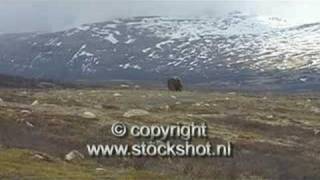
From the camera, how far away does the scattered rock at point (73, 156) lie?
157ft

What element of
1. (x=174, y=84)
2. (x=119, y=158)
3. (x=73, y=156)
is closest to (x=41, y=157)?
(x=73, y=156)

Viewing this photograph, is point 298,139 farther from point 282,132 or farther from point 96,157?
point 96,157

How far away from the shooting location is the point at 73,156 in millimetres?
48562

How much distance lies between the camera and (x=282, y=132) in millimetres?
79125

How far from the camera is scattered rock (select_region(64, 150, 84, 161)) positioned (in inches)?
1879

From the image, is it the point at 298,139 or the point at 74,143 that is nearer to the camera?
the point at 74,143

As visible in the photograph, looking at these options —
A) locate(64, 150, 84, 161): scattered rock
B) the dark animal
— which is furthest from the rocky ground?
the dark animal

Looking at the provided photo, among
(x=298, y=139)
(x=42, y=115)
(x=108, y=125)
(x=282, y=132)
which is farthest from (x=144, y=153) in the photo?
(x=282, y=132)

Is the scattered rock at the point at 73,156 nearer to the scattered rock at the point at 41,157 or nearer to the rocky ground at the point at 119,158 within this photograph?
the rocky ground at the point at 119,158

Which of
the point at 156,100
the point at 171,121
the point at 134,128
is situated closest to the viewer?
the point at 134,128

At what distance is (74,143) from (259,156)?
15.5 meters

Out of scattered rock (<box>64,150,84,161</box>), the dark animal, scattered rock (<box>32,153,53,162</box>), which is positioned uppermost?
scattered rock (<box>32,153,53,162</box>)

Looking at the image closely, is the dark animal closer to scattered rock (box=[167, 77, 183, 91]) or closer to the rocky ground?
scattered rock (box=[167, 77, 183, 91])

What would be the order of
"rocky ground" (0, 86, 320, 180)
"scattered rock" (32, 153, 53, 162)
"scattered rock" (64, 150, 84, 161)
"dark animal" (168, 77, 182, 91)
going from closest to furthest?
"rocky ground" (0, 86, 320, 180) → "scattered rock" (32, 153, 53, 162) → "scattered rock" (64, 150, 84, 161) → "dark animal" (168, 77, 182, 91)
